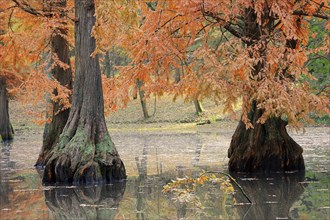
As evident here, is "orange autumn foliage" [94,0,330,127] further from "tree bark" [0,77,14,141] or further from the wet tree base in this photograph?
"tree bark" [0,77,14,141]

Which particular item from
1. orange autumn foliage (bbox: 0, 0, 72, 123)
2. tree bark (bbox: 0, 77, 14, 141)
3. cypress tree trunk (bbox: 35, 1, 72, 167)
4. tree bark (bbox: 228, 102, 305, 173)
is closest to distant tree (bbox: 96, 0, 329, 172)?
tree bark (bbox: 228, 102, 305, 173)

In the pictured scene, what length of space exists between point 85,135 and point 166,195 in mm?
3943

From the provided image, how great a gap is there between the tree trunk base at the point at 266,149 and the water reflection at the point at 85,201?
124 inches

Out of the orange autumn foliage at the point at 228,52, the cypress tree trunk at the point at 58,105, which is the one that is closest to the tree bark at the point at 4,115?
the cypress tree trunk at the point at 58,105

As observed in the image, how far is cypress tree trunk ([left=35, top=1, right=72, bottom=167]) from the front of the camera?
22.5 metres

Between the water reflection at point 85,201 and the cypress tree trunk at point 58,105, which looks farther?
the cypress tree trunk at point 58,105

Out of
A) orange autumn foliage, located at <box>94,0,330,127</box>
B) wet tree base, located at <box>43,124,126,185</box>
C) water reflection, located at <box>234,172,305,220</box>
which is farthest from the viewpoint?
wet tree base, located at <box>43,124,126,185</box>

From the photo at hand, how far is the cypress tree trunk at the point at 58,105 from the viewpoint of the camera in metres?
22.5

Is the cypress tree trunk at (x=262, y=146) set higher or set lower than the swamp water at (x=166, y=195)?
higher

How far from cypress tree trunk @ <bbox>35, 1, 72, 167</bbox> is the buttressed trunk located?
3220 millimetres

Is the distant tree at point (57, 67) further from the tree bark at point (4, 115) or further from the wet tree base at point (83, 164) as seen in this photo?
the tree bark at point (4, 115)

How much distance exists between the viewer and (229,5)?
16.8 metres

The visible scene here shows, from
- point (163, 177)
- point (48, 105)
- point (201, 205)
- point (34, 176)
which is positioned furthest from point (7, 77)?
point (201, 205)

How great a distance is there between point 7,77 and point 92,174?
2224cm
